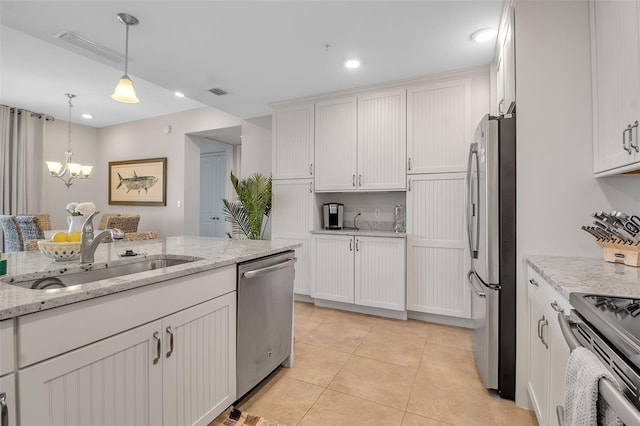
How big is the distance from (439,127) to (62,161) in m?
7.11

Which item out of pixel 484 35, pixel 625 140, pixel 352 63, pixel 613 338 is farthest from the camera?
pixel 352 63

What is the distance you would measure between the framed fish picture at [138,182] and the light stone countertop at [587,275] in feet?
19.1

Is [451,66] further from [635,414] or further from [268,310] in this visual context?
[635,414]

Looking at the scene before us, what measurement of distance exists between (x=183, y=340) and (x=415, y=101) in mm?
3035

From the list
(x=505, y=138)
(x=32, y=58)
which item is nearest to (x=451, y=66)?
(x=505, y=138)

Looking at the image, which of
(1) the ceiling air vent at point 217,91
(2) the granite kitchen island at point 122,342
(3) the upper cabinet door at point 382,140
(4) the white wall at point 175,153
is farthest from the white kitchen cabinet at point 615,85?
(4) the white wall at point 175,153

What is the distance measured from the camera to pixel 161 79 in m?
3.33

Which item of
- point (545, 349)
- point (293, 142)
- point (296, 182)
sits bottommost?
point (545, 349)

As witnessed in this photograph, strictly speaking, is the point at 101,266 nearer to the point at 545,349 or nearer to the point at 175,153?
the point at 545,349

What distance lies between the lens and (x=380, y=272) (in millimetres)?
3250

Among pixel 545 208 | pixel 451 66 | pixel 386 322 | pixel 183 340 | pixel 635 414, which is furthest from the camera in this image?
pixel 386 322

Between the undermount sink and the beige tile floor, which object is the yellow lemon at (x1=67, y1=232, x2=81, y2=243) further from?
the beige tile floor

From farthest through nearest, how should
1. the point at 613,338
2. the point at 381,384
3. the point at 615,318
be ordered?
the point at 381,384 < the point at 615,318 < the point at 613,338

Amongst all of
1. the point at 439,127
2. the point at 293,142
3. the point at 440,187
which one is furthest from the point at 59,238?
the point at 439,127
